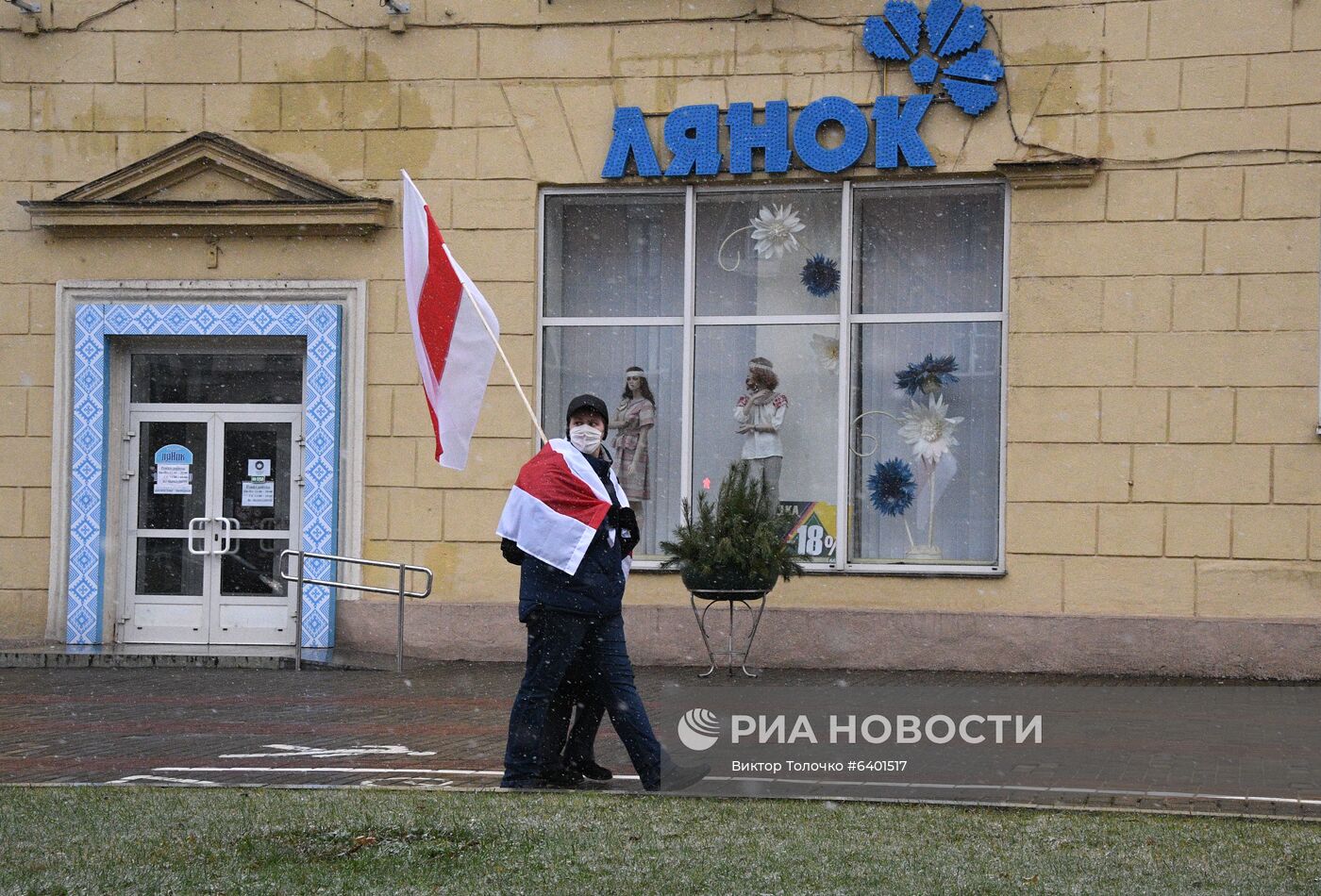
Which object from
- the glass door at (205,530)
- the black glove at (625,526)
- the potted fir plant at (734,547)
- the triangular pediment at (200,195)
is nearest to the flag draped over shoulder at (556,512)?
the black glove at (625,526)

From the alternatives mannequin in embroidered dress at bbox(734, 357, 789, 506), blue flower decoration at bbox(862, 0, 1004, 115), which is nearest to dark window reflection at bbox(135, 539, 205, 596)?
mannequin in embroidered dress at bbox(734, 357, 789, 506)

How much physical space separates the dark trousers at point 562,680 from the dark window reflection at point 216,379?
7.95m

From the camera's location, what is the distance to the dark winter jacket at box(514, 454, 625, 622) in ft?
24.8

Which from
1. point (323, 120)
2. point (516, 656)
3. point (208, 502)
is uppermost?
point (323, 120)

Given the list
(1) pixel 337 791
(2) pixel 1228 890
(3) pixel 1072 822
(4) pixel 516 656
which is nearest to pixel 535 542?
(1) pixel 337 791

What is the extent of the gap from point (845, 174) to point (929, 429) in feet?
7.20

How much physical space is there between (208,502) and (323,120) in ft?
11.6

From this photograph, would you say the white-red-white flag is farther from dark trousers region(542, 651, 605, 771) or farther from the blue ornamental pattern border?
the blue ornamental pattern border

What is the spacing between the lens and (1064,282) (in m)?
13.4

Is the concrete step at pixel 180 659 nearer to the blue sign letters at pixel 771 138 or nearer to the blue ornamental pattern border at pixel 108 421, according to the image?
the blue ornamental pattern border at pixel 108 421

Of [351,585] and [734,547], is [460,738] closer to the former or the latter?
[734,547]

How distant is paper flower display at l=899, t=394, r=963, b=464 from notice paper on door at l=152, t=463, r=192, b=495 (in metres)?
6.31

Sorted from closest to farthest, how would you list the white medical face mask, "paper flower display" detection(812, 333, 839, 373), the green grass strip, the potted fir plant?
the green grass strip, the white medical face mask, the potted fir plant, "paper flower display" detection(812, 333, 839, 373)

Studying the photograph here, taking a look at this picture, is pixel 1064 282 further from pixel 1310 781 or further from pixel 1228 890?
pixel 1228 890
